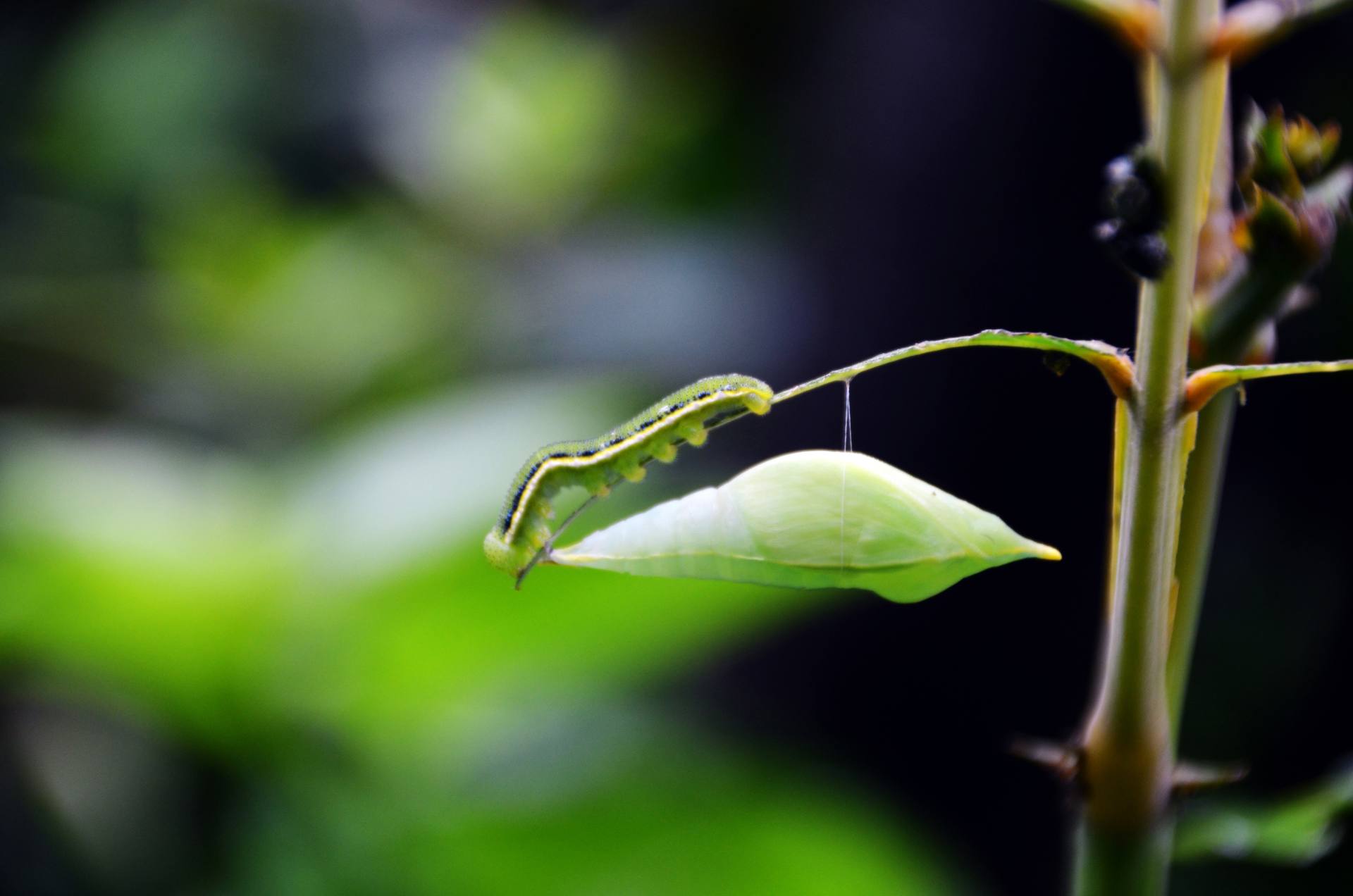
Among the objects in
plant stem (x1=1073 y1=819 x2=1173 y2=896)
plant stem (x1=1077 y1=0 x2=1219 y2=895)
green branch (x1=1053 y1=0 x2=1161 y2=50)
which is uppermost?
green branch (x1=1053 y1=0 x2=1161 y2=50)

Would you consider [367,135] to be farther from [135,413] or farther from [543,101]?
[135,413]

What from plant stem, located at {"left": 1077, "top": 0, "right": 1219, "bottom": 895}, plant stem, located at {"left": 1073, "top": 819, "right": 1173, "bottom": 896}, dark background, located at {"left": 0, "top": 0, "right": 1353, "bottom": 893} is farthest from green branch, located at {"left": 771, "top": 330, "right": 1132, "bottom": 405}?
dark background, located at {"left": 0, "top": 0, "right": 1353, "bottom": 893}

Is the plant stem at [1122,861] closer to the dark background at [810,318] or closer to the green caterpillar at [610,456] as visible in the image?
the green caterpillar at [610,456]

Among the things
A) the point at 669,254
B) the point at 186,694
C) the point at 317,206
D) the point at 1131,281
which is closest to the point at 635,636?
the point at 186,694

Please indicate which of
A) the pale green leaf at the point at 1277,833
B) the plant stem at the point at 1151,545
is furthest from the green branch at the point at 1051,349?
the pale green leaf at the point at 1277,833

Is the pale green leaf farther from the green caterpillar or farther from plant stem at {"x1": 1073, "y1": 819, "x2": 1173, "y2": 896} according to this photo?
the green caterpillar

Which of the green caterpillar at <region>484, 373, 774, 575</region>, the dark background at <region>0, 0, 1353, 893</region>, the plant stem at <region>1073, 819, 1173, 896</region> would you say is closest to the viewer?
the plant stem at <region>1073, 819, 1173, 896</region>

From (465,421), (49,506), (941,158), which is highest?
(941,158)
